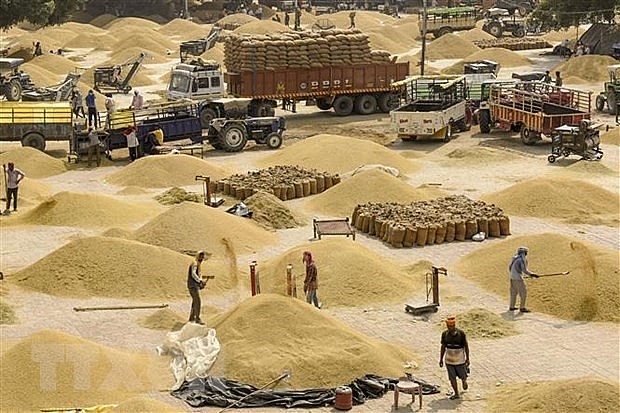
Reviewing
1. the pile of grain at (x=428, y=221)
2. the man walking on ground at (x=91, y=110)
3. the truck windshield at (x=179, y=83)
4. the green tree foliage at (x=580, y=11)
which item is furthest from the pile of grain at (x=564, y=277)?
the green tree foliage at (x=580, y=11)

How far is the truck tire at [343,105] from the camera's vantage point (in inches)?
1861

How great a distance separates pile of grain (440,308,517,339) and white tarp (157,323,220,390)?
4.56 meters

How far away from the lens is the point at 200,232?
2589 cm

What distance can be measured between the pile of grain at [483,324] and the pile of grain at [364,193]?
342 inches

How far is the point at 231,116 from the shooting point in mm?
43125

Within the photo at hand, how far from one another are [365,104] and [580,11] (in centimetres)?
2009

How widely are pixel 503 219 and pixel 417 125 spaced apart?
13.2 m

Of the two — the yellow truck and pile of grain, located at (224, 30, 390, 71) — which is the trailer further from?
the yellow truck

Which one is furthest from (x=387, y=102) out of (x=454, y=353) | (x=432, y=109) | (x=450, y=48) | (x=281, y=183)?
(x=454, y=353)

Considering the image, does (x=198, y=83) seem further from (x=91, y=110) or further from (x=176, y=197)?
(x=176, y=197)

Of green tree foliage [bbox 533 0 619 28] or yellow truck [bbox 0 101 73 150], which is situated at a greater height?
green tree foliage [bbox 533 0 619 28]

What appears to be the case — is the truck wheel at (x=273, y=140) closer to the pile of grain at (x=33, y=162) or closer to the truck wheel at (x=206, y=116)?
the truck wheel at (x=206, y=116)

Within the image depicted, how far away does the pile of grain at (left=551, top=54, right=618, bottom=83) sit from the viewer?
5569 centimetres

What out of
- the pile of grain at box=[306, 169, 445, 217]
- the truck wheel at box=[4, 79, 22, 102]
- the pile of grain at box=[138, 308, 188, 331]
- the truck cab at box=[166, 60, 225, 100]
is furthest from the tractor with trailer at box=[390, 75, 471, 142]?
the pile of grain at box=[138, 308, 188, 331]
